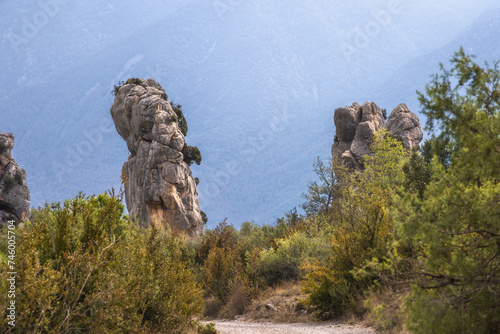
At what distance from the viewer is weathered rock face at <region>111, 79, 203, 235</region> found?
139ft

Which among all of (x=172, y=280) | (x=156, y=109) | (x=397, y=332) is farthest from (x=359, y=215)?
(x=156, y=109)

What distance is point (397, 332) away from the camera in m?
9.16

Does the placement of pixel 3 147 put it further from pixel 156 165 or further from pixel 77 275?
pixel 77 275

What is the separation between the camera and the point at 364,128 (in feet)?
152

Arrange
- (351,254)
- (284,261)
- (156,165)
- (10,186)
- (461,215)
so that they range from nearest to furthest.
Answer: (461,215) < (351,254) < (284,261) < (156,165) < (10,186)

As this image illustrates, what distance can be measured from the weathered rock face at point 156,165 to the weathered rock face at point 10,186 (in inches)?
657

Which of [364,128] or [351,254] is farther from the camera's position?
[364,128]

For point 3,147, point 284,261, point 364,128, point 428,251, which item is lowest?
point 428,251

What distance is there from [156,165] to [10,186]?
23.2m

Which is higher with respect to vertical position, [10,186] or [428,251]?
[10,186]

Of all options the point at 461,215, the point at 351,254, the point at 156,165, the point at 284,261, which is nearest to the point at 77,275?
the point at 461,215

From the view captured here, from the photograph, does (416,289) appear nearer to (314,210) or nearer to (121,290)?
(121,290)

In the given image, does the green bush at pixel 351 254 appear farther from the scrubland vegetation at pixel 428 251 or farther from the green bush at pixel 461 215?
the green bush at pixel 461 215

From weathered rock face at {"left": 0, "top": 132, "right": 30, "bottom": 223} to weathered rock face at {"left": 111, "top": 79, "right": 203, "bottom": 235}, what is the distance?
16686 mm
